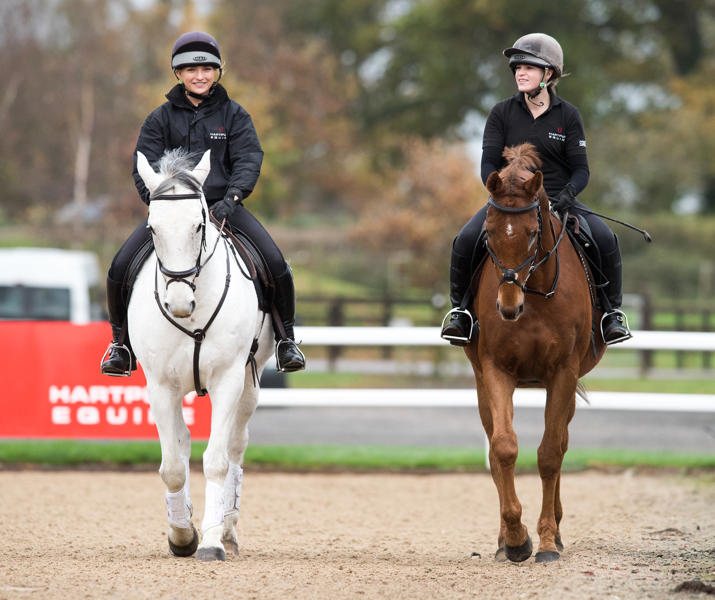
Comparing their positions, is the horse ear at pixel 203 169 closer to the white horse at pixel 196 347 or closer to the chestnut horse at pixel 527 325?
the white horse at pixel 196 347

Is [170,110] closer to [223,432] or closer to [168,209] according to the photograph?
[168,209]

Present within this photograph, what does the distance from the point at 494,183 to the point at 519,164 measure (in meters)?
0.31

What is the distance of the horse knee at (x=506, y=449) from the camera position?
673 cm

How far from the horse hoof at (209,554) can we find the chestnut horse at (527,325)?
70.3 inches

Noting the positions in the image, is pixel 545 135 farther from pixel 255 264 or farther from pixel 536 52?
pixel 255 264

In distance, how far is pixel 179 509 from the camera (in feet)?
23.0

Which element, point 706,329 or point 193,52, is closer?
point 193,52

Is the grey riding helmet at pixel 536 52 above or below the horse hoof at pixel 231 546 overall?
above

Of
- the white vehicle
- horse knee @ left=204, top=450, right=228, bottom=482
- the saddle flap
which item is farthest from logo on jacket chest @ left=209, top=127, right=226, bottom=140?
the white vehicle

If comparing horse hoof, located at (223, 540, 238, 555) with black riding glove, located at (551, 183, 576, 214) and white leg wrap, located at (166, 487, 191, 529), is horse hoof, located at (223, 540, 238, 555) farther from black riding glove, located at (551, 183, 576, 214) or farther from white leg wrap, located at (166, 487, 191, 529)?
black riding glove, located at (551, 183, 576, 214)

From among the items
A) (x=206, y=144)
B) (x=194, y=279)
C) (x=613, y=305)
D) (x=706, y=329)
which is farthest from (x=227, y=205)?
(x=706, y=329)

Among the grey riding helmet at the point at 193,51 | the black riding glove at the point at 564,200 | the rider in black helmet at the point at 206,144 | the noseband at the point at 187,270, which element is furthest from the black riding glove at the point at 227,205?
the black riding glove at the point at 564,200

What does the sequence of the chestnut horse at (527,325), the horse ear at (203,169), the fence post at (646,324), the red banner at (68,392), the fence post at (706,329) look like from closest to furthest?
the chestnut horse at (527,325) → the horse ear at (203,169) → the red banner at (68,392) → the fence post at (646,324) → the fence post at (706,329)

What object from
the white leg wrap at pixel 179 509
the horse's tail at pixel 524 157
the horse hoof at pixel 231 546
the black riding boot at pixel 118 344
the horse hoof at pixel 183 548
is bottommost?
the horse hoof at pixel 231 546
